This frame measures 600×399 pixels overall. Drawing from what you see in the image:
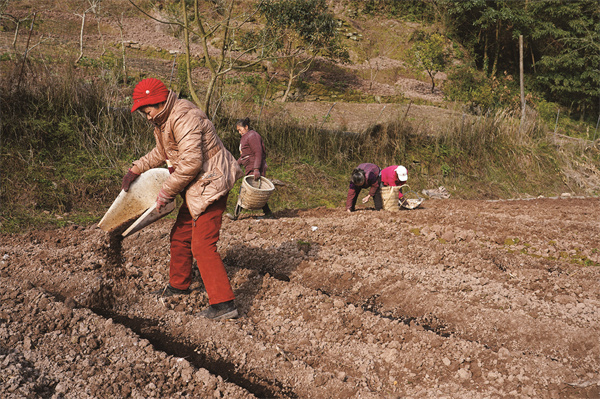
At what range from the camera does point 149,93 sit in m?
3.24

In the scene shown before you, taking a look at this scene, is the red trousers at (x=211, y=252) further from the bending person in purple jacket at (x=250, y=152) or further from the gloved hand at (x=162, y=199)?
the bending person in purple jacket at (x=250, y=152)

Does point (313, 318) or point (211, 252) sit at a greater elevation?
point (211, 252)

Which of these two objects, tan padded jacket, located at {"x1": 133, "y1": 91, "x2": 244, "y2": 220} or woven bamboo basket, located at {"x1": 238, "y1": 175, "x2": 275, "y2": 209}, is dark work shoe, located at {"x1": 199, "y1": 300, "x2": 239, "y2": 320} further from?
woven bamboo basket, located at {"x1": 238, "y1": 175, "x2": 275, "y2": 209}

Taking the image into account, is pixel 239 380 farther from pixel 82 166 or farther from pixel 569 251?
pixel 82 166

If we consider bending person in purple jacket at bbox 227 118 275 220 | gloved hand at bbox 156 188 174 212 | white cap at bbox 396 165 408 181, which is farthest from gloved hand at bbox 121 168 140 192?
white cap at bbox 396 165 408 181

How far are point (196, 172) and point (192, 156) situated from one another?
0.39 ft

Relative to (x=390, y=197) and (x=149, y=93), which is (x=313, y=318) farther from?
(x=390, y=197)

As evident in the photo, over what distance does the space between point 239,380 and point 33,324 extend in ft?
5.04

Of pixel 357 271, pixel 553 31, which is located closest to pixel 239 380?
pixel 357 271

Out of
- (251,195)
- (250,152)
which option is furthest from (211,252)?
(250,152)

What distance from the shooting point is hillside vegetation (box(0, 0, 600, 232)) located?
7180 mm

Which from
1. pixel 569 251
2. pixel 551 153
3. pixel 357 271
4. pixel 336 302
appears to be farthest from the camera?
pixel 551 153

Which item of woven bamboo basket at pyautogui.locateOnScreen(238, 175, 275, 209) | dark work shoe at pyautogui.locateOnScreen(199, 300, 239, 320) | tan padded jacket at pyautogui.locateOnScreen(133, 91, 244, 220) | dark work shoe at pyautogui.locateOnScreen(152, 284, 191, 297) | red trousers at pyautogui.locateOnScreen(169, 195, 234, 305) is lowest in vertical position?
woven bamboo basket at pyautogui.locateOnScreen(238, 175, 275, 209)

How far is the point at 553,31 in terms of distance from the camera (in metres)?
20.0
